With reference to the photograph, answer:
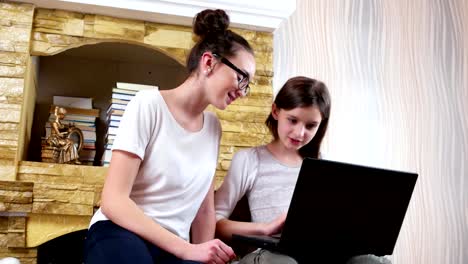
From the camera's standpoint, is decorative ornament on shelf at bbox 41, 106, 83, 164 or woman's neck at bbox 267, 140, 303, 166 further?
decorative ornament on shelf at bbox 41, 106, 83, 164

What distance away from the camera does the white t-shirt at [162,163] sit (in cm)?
111

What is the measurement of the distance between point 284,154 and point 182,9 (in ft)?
2.15

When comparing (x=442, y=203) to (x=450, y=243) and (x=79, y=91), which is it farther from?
(x=79, y=91)

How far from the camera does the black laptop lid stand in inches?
41.1

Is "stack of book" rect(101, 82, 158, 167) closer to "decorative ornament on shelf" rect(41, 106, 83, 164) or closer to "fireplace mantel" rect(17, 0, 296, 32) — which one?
"decorative ornament on shelf" rect(41, 106, 83, 164)

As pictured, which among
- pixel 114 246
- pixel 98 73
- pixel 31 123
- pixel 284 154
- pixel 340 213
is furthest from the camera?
pixel 98 73

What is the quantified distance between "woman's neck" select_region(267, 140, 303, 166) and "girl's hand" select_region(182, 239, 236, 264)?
1.79 feet

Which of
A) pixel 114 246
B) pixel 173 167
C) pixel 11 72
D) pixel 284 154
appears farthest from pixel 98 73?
pixel 114 246

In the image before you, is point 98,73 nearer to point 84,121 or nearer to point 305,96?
point 84,121

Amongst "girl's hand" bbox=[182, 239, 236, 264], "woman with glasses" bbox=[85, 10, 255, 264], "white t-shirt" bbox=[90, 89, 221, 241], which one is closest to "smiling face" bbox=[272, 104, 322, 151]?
"woman with glasses" bbox=[85, 10, 255, 264]

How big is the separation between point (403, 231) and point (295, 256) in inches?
45.4

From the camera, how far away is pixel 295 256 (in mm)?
1077

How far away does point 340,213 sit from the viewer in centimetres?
108

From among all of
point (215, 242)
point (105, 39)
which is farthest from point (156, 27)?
point (215, 242)
